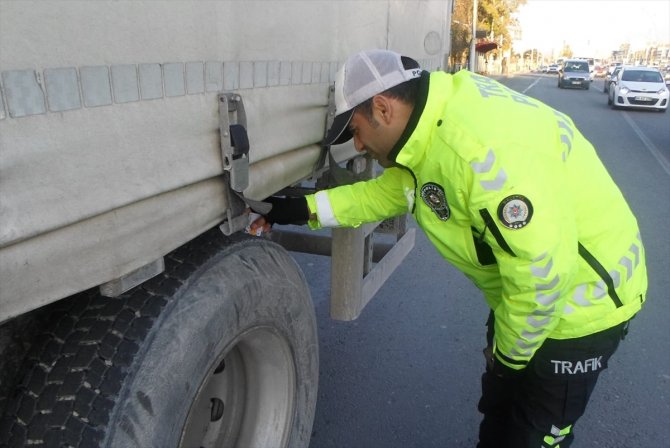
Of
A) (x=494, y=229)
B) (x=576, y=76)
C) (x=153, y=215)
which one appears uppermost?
(x=153, y=215)

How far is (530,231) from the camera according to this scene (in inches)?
64.9

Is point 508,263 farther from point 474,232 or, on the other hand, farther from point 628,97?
point 628,97

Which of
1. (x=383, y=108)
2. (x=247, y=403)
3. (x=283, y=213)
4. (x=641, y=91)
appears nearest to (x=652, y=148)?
(x=641, y=91)

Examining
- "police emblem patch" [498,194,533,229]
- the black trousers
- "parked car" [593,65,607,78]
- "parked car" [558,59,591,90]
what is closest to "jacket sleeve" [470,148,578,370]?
"police emblem patch" [498,194,533,229]

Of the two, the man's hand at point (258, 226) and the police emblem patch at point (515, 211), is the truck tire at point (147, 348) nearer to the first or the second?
the man's hand at point (258, 226)

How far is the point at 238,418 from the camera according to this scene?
213 cm

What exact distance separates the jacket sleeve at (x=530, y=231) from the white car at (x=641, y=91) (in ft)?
69.3

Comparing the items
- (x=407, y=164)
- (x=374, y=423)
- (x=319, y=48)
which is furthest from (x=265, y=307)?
(x=374, y=423)

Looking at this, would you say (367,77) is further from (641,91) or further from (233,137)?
(641,91)

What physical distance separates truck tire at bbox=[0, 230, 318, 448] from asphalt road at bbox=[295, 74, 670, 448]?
5.53 feet

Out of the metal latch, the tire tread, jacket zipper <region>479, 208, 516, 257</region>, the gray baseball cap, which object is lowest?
the tire tread

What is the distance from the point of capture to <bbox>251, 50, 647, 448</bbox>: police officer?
66.0 inches

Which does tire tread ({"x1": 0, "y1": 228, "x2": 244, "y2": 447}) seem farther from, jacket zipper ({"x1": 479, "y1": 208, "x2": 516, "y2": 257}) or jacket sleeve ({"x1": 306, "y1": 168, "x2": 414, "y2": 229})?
jacket sleeve ({"x1": 306, "y1": 168, "x2": 414, "y2": 229})

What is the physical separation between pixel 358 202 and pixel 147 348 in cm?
131
